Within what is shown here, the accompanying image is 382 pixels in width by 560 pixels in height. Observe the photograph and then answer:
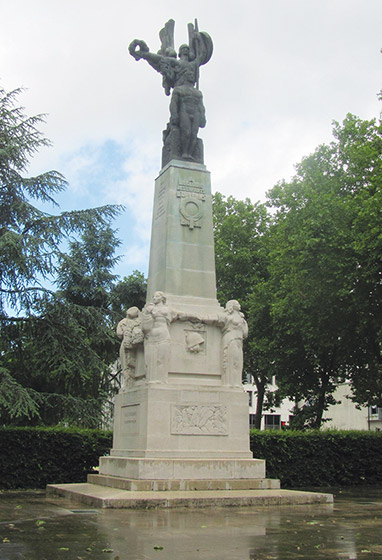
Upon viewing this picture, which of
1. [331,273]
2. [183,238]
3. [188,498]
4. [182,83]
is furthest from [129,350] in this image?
[331,273]

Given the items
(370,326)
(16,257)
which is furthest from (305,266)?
(16,257)

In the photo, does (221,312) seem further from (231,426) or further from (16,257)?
(16,257)

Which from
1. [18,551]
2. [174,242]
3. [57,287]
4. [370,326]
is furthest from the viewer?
[57,287]

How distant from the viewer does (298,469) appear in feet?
60.4

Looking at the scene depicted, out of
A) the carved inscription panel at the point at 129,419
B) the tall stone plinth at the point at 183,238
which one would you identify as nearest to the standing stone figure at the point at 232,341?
the tall stone plinth at the point at 183,238

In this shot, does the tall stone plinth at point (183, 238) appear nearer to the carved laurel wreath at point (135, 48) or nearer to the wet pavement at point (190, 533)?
the carved laurel wreath at point (135, 48)

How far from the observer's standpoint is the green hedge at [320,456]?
59.5ft

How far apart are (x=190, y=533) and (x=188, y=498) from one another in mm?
2862

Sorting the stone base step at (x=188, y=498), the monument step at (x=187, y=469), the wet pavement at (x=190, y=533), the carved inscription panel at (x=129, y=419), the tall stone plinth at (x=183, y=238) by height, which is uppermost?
the tall stone plinth at (x=183, y=238)

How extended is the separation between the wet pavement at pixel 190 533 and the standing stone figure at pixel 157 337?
2.95 metres

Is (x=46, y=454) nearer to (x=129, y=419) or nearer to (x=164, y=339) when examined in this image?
(x=129, y=419)

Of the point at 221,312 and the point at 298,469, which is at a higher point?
the point at 221,312

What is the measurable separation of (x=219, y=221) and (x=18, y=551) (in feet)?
120

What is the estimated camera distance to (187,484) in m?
11.9
